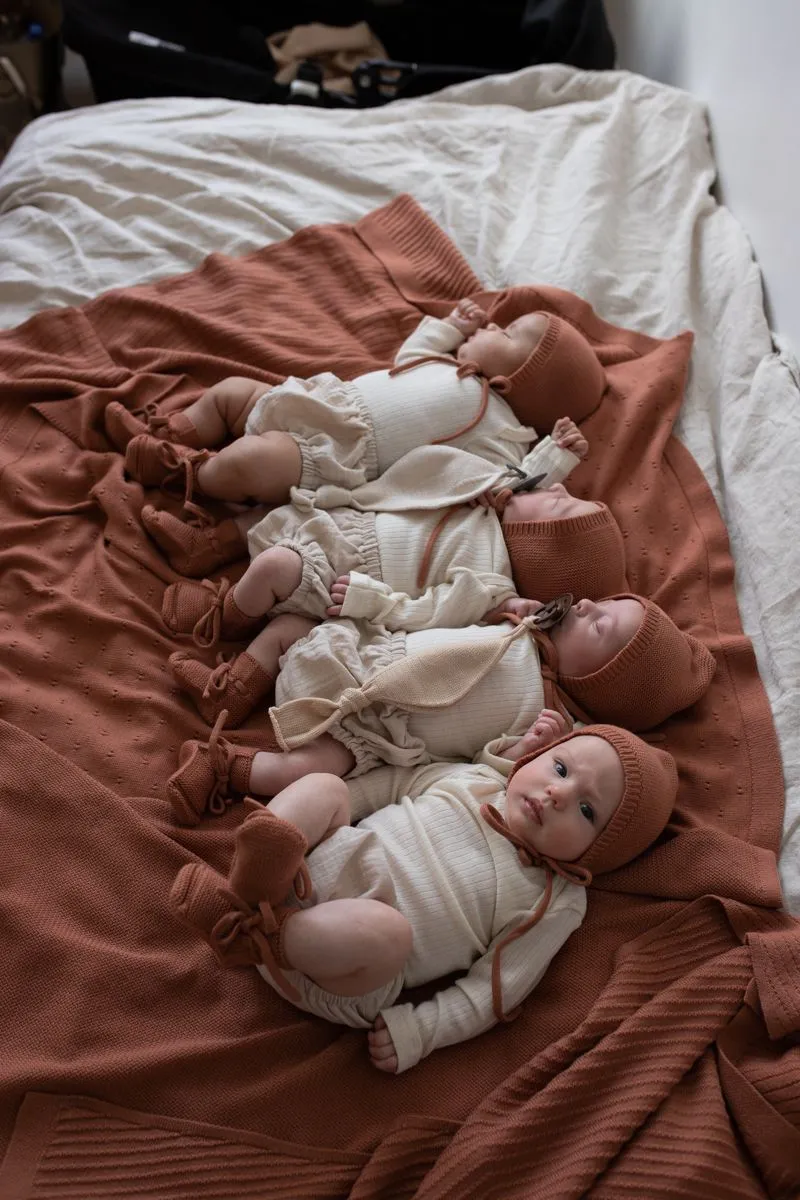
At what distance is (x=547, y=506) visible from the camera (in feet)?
4.29

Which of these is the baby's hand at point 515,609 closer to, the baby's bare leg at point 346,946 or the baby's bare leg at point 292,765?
the baby's bare leg at point 292,765

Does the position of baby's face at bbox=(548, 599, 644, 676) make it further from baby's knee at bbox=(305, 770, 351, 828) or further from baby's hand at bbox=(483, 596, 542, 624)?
baby's knee at bbox=(305, 770, 351, 828)

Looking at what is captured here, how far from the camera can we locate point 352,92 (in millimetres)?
2037

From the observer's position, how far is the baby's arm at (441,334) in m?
1.46

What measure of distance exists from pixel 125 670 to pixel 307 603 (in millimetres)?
235

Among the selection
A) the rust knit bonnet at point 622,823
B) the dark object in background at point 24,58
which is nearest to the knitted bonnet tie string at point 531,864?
the rust knit bonnet at point 622,823

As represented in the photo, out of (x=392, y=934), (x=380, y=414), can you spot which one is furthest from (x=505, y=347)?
(x=392, y=934)

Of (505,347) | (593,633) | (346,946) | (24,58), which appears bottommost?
(346,946)

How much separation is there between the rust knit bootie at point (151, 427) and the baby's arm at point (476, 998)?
0.78 meters

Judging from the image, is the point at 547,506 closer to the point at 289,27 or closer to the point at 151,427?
the point at 151,427

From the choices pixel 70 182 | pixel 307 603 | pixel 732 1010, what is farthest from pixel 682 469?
pixel 70 182

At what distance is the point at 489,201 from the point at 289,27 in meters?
0.87

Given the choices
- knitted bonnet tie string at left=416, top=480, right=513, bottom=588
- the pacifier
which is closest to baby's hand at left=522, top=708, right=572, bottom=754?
the pacifier

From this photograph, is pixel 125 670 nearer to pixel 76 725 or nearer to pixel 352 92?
pixel 76 725
